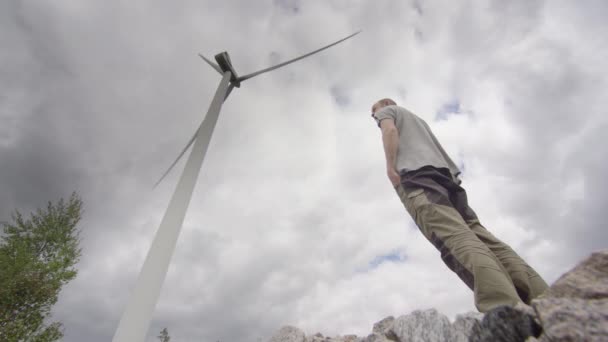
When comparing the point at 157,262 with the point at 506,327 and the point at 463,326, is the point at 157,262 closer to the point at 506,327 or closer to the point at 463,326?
the point at 463,326

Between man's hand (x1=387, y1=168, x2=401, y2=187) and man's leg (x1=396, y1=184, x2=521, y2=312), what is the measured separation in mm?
88

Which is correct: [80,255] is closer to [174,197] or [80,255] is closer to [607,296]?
[174,197]

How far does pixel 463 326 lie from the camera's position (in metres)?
3.04

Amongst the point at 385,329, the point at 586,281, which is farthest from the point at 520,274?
the point at 385,329

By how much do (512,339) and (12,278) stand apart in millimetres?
22917

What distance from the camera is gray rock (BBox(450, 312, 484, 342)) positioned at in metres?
2.92

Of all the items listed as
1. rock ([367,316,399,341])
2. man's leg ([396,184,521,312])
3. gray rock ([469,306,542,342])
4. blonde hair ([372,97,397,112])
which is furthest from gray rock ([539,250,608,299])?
blonde hair ([372,97,397,112])

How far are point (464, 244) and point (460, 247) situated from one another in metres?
0.05

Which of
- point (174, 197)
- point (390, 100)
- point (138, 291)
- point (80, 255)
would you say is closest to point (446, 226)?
point (390, 100)

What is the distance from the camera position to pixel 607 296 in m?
1.72

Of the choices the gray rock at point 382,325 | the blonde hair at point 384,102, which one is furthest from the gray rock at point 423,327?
the blonde hair at point 384,102

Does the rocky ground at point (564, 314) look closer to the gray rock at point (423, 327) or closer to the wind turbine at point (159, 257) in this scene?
the gray rock at point (423, 327)

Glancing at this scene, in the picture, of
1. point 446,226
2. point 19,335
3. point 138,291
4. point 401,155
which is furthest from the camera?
point 19,335

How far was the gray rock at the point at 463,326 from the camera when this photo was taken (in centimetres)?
292
